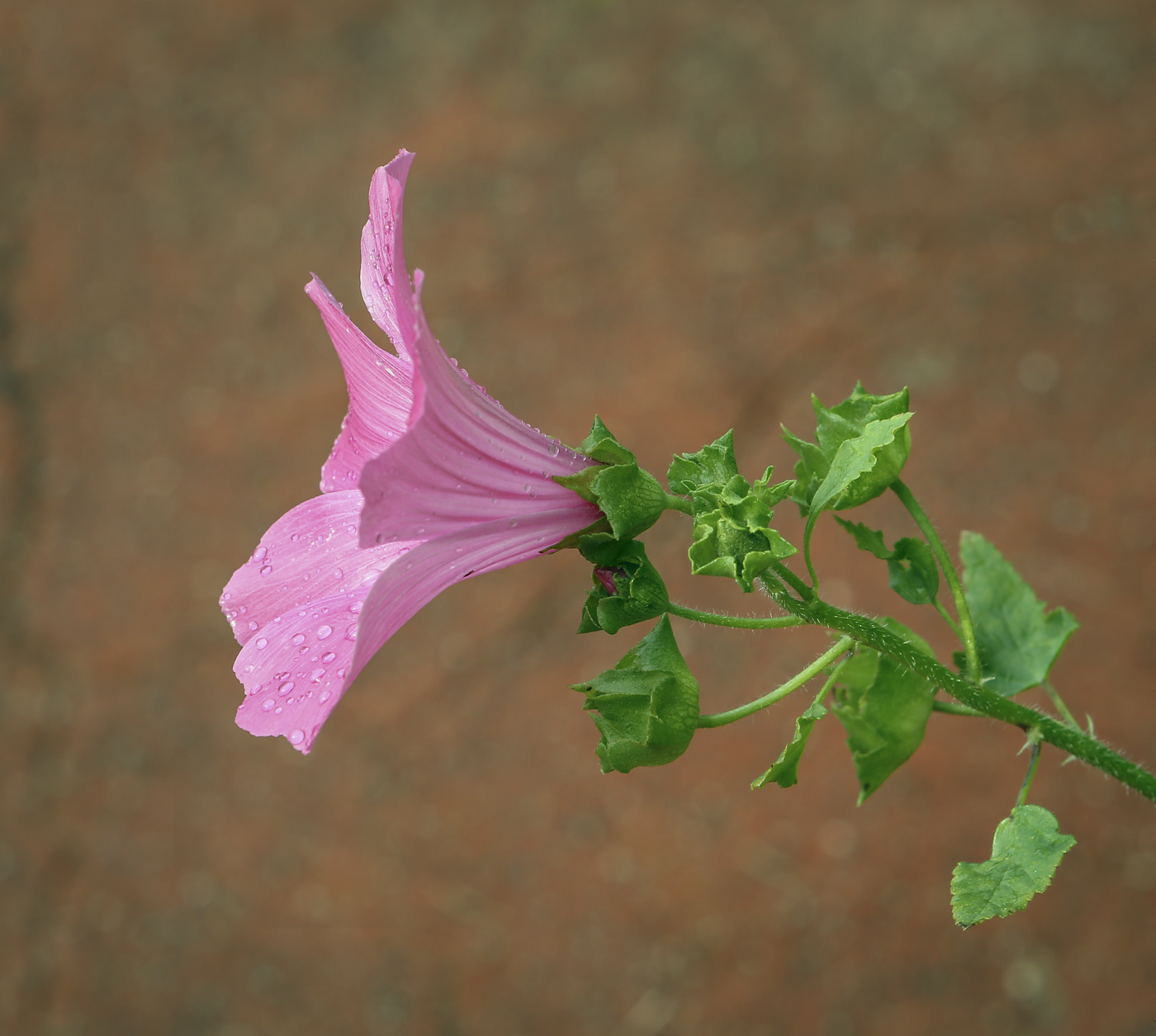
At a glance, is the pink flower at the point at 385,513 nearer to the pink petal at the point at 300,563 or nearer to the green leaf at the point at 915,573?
the pink petal at the point at 300,563

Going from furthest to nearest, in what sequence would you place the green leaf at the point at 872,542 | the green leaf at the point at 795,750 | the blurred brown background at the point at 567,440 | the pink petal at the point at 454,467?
the blurred brown background at the point at 567,440
the green leaf at the point at 872,542
the green leaf at the point at 795,750
the pink petal at the point at 454,467

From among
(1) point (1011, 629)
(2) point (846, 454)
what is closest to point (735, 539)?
(2) point (846, 454)

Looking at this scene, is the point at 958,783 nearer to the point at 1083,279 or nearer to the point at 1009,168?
the point at 1083,279

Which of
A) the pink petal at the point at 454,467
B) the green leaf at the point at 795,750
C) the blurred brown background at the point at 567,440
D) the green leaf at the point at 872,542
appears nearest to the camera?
the pink petal at the point at 454,467

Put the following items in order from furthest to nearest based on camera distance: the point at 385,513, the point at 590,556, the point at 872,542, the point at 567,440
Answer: the point at 567,440
the point at 872,542
the point at 590,556
the point at 385,513

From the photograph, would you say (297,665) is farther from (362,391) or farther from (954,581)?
(954,581)

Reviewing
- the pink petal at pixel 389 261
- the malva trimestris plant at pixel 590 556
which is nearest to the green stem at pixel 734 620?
the malva trimestris plant at pixel 590 556

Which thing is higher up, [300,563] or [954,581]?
[300,563]
